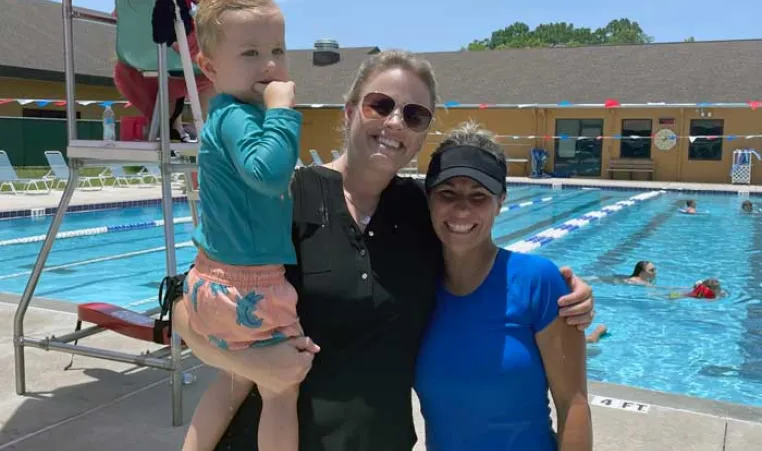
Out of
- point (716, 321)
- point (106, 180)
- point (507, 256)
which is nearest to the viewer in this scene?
point (507, 256)

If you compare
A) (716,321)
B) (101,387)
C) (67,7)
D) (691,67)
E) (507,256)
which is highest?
(691,67)

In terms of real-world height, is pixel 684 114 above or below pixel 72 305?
above

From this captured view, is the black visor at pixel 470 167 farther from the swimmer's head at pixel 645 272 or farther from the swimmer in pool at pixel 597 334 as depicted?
the swimmer's head at pixel 645 272

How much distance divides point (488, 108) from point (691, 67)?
26.6ft

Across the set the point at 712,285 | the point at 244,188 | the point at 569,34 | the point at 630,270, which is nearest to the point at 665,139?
the point at 630,270

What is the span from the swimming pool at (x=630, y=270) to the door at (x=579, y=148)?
7.39 metres

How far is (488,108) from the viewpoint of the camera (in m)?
27.1

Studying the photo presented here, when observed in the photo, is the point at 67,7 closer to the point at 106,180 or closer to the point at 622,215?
the point at 622,215

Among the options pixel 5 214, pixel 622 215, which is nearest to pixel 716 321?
pixel 622 215

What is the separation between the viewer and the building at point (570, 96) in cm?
2288

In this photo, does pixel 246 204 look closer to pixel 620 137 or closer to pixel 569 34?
pixel 620 137

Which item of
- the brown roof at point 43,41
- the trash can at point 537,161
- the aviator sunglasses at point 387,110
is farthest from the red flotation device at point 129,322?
the trash can at point 537,161

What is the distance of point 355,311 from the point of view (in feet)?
5.74

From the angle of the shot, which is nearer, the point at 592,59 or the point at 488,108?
the point at 488,108
